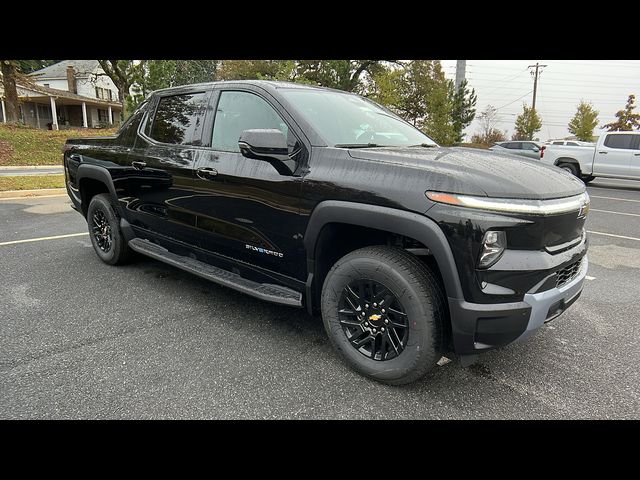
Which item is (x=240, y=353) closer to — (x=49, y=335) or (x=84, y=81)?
(x=49, y=335)

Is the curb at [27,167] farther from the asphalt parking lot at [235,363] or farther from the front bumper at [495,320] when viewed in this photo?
the front bumper at [495,320]

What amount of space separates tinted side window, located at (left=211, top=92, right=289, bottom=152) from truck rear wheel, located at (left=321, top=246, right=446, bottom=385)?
1170mm

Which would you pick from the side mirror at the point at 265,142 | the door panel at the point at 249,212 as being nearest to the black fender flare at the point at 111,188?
the door panel at the point at 249,212

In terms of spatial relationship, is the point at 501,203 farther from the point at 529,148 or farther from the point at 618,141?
the point at 529,148

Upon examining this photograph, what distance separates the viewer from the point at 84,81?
44188 millimetres

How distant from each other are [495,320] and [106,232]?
14.0 ft

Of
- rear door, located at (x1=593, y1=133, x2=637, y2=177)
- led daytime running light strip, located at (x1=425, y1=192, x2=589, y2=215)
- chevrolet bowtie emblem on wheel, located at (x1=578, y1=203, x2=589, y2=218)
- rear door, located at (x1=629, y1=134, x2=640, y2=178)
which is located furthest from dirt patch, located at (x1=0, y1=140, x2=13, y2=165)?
rear door, located at (x1=629, y1=134, x2=640, y2=178)

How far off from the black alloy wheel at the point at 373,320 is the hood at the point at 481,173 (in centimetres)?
71

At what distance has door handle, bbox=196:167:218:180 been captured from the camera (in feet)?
10.9

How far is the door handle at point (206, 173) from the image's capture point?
331 cm

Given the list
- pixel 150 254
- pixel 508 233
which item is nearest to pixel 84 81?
pixel 150 254

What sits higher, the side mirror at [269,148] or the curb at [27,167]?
the side mirror at [269,148]

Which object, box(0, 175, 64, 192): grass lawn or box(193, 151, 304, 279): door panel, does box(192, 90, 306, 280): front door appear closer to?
box(193, 151, 304, 279): door panel

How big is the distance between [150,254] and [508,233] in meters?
3.16
